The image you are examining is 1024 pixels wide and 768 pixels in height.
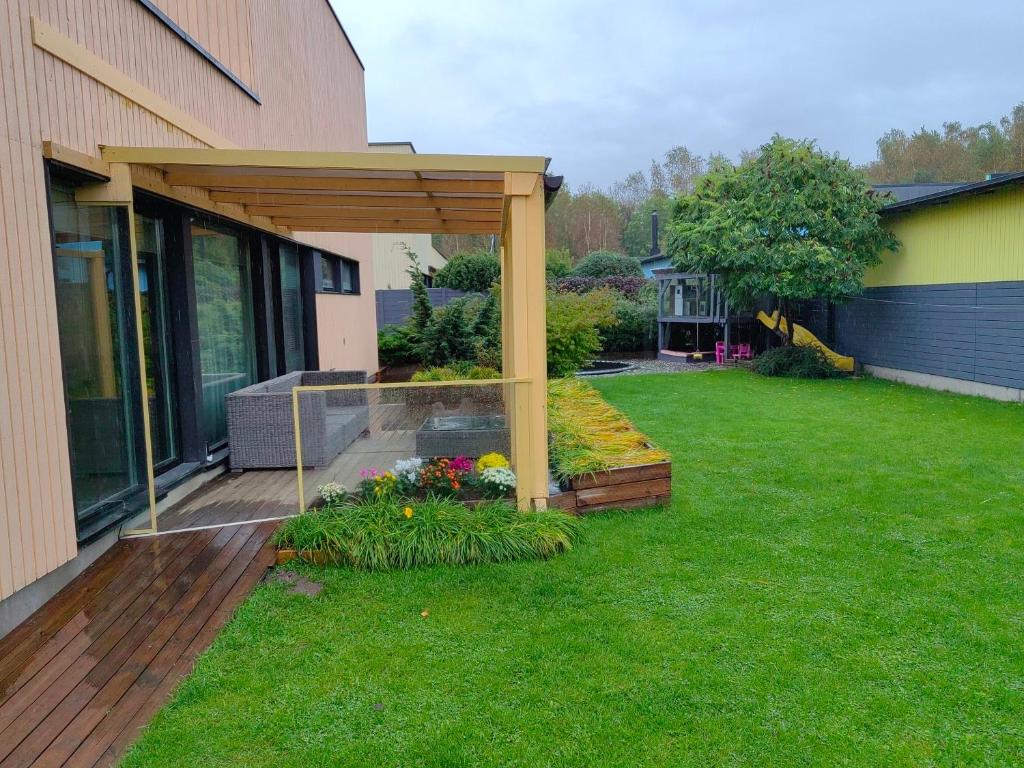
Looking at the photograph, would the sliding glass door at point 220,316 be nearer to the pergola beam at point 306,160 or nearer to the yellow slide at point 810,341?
the pergola beam at point 306,160

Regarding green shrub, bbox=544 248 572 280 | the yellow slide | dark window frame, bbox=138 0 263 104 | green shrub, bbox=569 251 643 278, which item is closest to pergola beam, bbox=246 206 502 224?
dark window frame, bbox=138 0 263 104

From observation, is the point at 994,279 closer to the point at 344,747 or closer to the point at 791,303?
the point at 791,303

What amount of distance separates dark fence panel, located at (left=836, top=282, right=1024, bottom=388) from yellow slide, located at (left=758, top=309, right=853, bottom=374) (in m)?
0.28

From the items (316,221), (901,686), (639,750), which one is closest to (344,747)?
(639,750)

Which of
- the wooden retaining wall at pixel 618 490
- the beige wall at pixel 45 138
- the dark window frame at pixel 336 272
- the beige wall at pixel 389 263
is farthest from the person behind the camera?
the beige wall at pixel 389 263

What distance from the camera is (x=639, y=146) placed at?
54.8 metres

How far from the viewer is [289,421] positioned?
19.1ft

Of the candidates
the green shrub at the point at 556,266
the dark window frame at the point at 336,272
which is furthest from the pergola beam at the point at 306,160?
the green shrub at the point at 556,266

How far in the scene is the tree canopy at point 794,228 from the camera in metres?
12.2

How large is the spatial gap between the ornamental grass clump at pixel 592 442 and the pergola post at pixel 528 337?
0.48 metres

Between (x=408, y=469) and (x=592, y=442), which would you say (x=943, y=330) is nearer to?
(x=592, y=442)

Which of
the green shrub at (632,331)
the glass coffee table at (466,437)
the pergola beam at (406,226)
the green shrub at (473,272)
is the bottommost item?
the glass coffee table at (466,437)

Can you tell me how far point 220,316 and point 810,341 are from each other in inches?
477

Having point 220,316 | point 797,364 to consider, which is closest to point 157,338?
point 220,316
